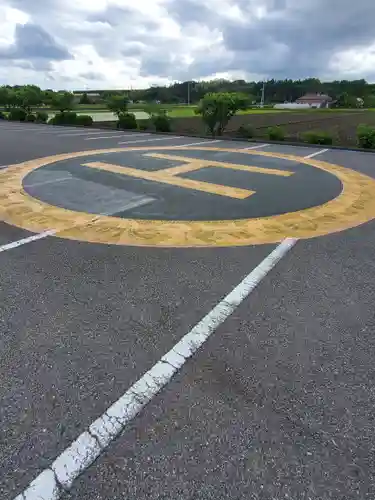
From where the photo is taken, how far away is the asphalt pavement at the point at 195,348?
1.49 meters

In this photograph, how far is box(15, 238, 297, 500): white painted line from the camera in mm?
1425

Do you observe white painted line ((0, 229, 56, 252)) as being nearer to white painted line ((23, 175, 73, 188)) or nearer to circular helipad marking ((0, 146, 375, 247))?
circular helipad marking ((0, 146, 375, 247))

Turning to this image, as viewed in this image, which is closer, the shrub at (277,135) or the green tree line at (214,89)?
the shrub at (277,135)

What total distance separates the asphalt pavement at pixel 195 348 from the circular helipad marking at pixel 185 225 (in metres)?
0.03

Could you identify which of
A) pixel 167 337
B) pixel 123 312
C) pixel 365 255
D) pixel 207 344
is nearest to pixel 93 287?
pixel 123 312

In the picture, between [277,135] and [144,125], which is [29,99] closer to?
[144,125]

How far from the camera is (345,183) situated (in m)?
7.01

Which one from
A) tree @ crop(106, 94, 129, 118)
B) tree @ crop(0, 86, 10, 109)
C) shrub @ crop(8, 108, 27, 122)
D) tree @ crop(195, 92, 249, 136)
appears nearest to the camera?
tree @ crop(195, 92, 249, 136)

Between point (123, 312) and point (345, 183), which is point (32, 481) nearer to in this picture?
point (123, 312)

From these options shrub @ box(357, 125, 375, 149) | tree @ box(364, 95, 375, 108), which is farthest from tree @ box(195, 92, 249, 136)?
tree @ box(364, 95, 375, 108)

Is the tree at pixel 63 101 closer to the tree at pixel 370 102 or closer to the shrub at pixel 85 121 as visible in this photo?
the shrub at pixel 85 121

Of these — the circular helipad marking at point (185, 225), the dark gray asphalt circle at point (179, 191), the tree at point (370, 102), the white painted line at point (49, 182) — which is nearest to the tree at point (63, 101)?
the dark gray asphalt circle at point (179, 191)

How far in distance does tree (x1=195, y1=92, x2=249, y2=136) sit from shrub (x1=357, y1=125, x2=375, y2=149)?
19.9ft

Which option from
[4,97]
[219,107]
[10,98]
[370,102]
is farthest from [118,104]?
[370,102]
